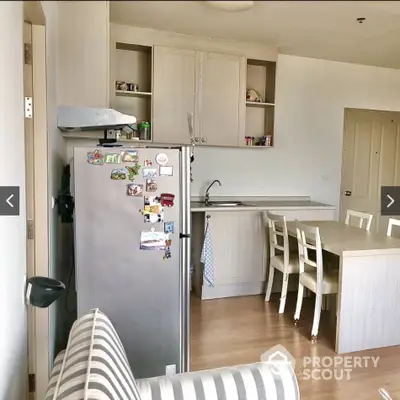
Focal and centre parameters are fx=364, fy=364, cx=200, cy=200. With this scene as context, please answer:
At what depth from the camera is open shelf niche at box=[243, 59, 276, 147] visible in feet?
11.0

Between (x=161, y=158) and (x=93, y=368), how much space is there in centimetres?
108

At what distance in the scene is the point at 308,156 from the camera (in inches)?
156

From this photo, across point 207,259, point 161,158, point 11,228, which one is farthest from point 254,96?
point 11,228

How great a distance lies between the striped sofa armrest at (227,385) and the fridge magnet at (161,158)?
961 millimetres

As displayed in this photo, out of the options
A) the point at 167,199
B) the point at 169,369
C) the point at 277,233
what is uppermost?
the point at 167,199

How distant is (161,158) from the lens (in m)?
1.79

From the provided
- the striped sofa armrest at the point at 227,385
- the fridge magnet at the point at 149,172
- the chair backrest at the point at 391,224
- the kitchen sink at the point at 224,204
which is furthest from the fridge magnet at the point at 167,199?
the chair backrest at the point at 391,224

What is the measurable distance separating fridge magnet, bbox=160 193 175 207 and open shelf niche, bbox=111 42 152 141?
34.0 inches

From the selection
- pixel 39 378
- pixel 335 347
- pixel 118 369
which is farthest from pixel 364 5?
pixel 335 347

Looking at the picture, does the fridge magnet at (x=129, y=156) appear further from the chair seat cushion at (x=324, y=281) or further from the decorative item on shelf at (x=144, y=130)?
the chair seat cushion at (x=324, y=281)

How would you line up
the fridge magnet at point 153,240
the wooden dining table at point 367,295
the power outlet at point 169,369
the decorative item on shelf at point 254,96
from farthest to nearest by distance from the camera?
the decorative item on shelf at point 254,96 < the wooden dining table at point 367,295 < the power outlet at point 169,369 < the fridge magnet at point 153,240

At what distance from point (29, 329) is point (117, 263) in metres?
0.50

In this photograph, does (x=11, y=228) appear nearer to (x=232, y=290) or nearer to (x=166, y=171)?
(x=166, y=171)

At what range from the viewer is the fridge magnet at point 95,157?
1698mm
